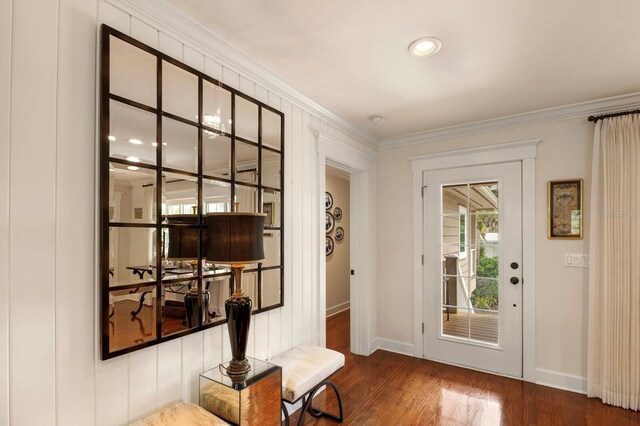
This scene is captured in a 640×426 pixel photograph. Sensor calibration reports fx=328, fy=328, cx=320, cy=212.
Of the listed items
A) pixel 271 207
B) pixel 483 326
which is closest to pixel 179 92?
pixel 271 207

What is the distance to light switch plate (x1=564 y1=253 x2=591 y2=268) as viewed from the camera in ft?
9.59

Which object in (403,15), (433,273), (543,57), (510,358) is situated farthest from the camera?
(433,273)

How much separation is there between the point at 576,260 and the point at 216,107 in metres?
3.29

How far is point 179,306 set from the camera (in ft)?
5.76

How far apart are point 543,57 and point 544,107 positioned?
105 cm

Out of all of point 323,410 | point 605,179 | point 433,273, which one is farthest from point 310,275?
point 605,179

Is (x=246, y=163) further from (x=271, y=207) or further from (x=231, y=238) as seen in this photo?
(x=231, y=238)

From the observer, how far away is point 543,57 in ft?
7.07

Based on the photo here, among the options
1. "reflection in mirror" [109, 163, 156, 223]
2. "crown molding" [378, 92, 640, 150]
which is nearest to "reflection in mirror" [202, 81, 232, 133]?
"reflection in mirror" [109, 163, 156, 223]

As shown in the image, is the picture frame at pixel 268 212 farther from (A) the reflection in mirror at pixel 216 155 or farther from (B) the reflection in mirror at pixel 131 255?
(B) the reflection in mirror at pixel 131 255

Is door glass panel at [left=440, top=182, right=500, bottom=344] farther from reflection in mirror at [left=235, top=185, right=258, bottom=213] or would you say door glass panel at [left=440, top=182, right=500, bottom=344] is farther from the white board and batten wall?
the white board and batten wall

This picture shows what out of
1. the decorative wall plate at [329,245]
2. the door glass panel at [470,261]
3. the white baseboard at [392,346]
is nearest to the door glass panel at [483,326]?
the door glass panel at [470,261]

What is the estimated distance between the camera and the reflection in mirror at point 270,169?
235 centimetres

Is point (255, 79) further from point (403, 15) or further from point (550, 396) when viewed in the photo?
point (550, 396)
